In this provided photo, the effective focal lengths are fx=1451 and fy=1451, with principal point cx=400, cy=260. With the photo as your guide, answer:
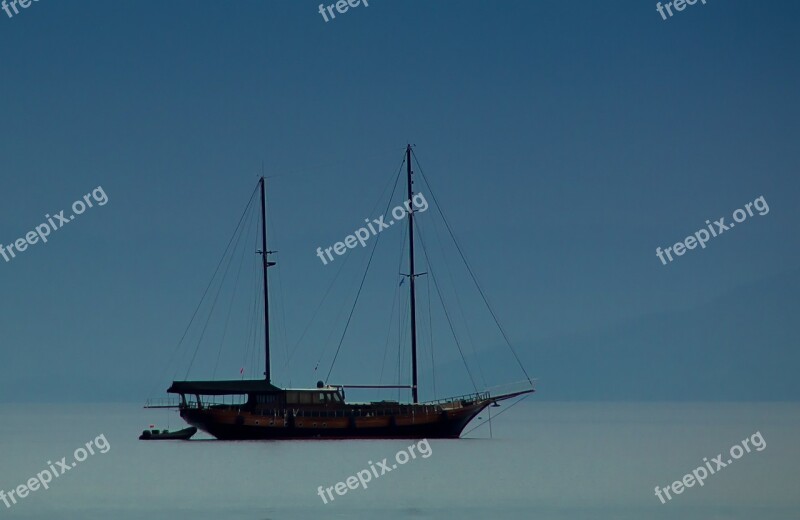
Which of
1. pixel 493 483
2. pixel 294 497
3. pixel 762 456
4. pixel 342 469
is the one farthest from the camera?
pixel 762 456

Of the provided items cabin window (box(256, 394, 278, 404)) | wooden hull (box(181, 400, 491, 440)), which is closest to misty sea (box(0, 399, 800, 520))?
wooden hull (box(181, 400, 491, 440))

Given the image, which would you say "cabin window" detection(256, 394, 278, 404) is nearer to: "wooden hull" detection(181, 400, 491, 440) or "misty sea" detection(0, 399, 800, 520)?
"wooden hull" detection(181, 400, 491, 440)

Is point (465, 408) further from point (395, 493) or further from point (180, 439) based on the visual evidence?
point (395, 493)

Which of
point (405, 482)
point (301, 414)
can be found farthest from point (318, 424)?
point (405, 482)

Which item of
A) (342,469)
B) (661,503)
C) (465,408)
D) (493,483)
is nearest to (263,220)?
(465,408)

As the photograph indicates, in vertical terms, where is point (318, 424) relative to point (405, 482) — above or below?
above

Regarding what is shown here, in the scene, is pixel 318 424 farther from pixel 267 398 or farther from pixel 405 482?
pixel 405 482

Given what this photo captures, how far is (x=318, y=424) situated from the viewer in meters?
80.7

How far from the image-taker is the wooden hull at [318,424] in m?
79.9

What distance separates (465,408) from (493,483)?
21.0 metres

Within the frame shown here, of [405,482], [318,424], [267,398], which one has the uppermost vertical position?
[267,398]

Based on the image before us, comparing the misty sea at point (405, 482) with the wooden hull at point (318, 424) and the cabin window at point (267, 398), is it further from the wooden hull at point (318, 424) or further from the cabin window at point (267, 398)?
the cabin window at point (267, 398)

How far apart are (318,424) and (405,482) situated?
1977 centimetres

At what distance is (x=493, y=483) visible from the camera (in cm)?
6156
